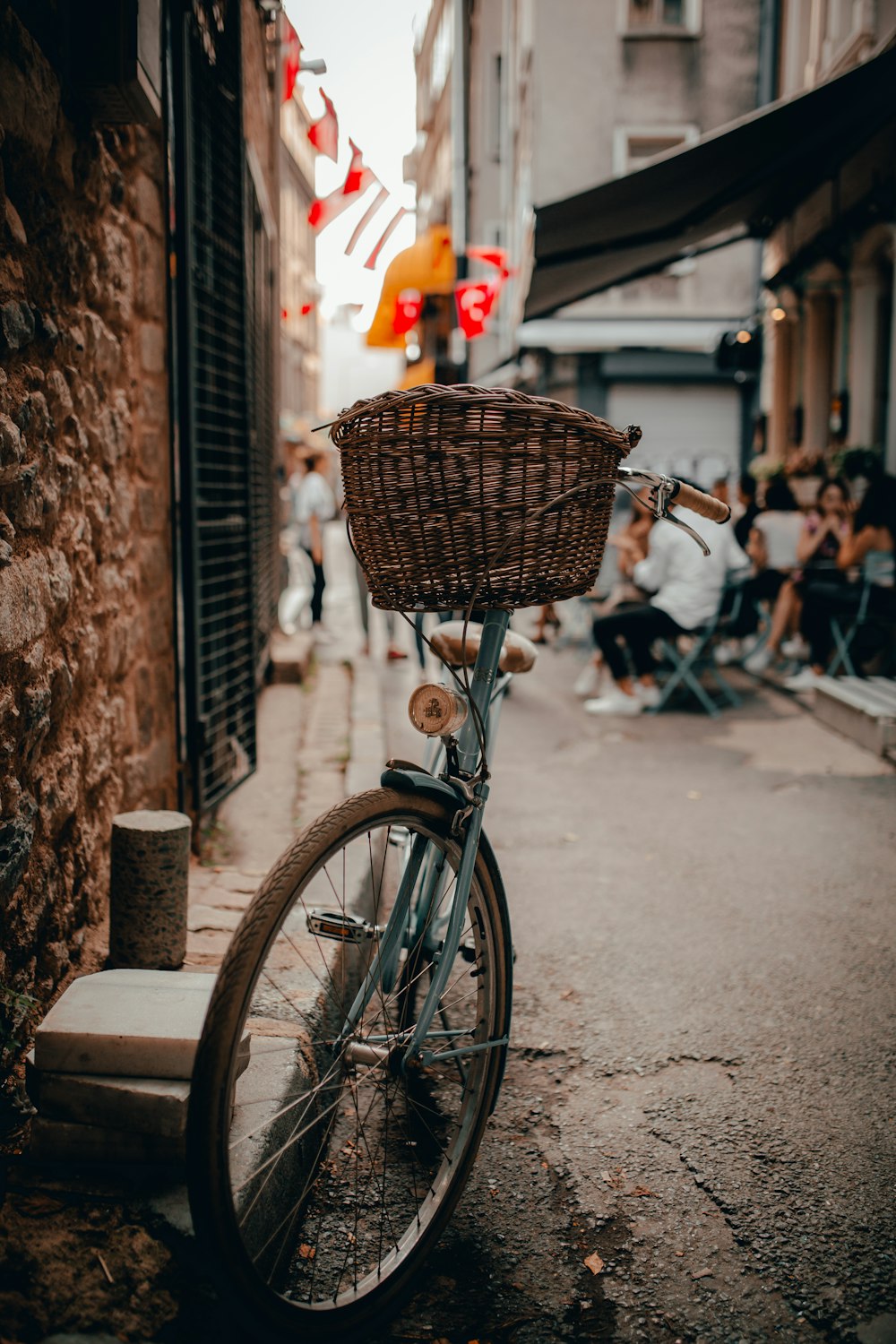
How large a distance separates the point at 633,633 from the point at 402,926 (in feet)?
19.9

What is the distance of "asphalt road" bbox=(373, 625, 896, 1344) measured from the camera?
7.27ft

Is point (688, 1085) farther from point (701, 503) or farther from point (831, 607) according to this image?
point (831, 607)

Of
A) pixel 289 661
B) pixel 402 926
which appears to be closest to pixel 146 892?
pixel 402 926

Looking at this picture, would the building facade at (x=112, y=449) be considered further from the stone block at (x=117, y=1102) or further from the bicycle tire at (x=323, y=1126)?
the bicycle tire at (x=323, y=1126)

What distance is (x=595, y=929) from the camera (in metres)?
4.15

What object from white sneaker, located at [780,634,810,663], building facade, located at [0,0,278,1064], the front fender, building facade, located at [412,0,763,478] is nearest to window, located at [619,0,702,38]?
building facade, located at [412,0,763,478]

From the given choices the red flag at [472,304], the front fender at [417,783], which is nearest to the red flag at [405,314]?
the red flag at [472,304]

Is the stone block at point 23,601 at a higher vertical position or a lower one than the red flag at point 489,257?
lower

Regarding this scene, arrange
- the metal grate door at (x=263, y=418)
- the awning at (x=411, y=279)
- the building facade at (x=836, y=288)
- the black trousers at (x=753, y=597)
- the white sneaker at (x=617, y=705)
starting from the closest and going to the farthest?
the metal grate door at (x=263, y=418) < the white sneaker at (x=617, y=705) < the black trousers at (x=753, y=597) < the building facade at (x=836, y=288) < the awning at (x=411, y=279)

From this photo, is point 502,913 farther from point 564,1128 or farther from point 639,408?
point 639,408

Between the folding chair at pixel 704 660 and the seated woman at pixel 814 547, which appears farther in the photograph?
the seated woman at pixel 814 547

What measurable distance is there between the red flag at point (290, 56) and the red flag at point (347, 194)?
52 cm

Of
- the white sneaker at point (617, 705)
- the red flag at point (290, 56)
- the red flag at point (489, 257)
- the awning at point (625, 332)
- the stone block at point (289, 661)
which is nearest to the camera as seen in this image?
the red flag at point (290, 56)

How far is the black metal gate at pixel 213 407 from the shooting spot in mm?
4230
